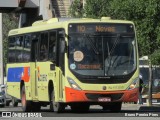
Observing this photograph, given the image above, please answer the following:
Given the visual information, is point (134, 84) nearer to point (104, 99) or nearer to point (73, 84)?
point (104, 99)

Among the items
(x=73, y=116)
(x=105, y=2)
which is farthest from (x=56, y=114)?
(x=105, y=2)

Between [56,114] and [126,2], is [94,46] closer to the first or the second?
[56,114]

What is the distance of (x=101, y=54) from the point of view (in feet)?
93.4

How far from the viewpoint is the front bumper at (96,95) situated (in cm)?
2781

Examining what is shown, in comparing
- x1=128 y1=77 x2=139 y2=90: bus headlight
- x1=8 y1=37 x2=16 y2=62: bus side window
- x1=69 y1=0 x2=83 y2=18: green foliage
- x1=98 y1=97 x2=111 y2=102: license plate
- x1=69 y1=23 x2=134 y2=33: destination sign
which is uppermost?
x1=69 y1=0 x2=83 y2=18: green foliage

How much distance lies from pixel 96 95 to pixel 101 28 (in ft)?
7.59

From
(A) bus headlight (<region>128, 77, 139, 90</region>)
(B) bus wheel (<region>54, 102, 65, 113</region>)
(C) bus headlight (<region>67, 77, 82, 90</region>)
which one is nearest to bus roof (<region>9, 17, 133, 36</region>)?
(C) bus headlight (<region>67, 77, 82, 90</region>)

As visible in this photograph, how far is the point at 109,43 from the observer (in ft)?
94.2

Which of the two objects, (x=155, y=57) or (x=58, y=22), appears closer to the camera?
(x=58, y=22)

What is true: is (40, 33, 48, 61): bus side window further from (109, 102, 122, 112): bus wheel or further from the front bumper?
(109, 102, 122, 112): bus wheel

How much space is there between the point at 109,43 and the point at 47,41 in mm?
2477

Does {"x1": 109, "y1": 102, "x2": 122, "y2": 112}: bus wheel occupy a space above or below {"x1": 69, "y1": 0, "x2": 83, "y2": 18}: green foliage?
below

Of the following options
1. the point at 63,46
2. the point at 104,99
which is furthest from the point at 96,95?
the point at 63,46

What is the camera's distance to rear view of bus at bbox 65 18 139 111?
28.0 m
